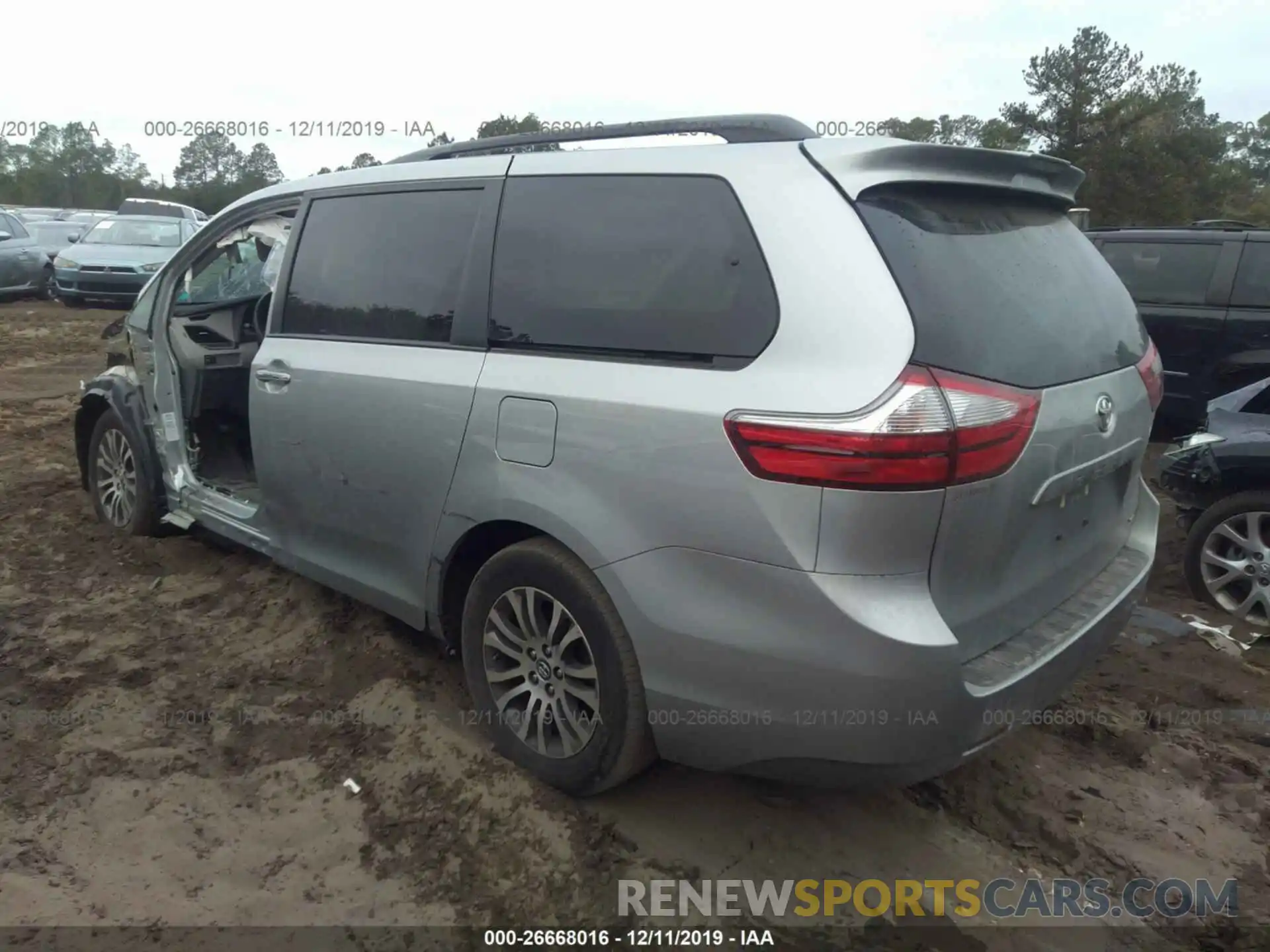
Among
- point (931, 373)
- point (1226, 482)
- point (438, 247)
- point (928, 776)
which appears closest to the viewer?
point (931, 373)

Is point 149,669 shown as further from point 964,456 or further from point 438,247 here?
point 964,456

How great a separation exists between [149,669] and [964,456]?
319 cm

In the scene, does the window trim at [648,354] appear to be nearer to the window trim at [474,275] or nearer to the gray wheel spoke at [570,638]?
the window trim at [474,275]

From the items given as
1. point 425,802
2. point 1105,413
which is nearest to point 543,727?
point 425,802

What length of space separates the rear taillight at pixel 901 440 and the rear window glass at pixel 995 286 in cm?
8

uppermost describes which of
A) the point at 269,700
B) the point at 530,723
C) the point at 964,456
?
the point at 964,456

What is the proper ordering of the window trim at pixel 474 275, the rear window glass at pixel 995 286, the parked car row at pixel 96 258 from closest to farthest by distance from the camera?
the rear window glass at pixel 995 286
the window trim at pixel 474 275
the parked car row at pixel 96 258

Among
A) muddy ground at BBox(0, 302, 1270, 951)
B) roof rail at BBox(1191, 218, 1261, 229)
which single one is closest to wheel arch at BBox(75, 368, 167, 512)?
muddy ground at BBox(0, 302, 1270, 951)

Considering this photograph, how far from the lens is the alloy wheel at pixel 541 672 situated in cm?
273

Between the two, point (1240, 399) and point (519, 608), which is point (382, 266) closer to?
point (519, 608)

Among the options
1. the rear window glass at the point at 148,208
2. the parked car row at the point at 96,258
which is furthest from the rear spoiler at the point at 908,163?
the rear window glass at the point at 148,208

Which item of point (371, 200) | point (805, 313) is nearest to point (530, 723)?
point (805, 313)

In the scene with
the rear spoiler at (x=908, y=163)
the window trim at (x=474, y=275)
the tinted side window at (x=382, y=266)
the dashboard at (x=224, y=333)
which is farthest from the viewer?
the dashboard at (x=224, y=333)

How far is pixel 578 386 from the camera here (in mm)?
2643
